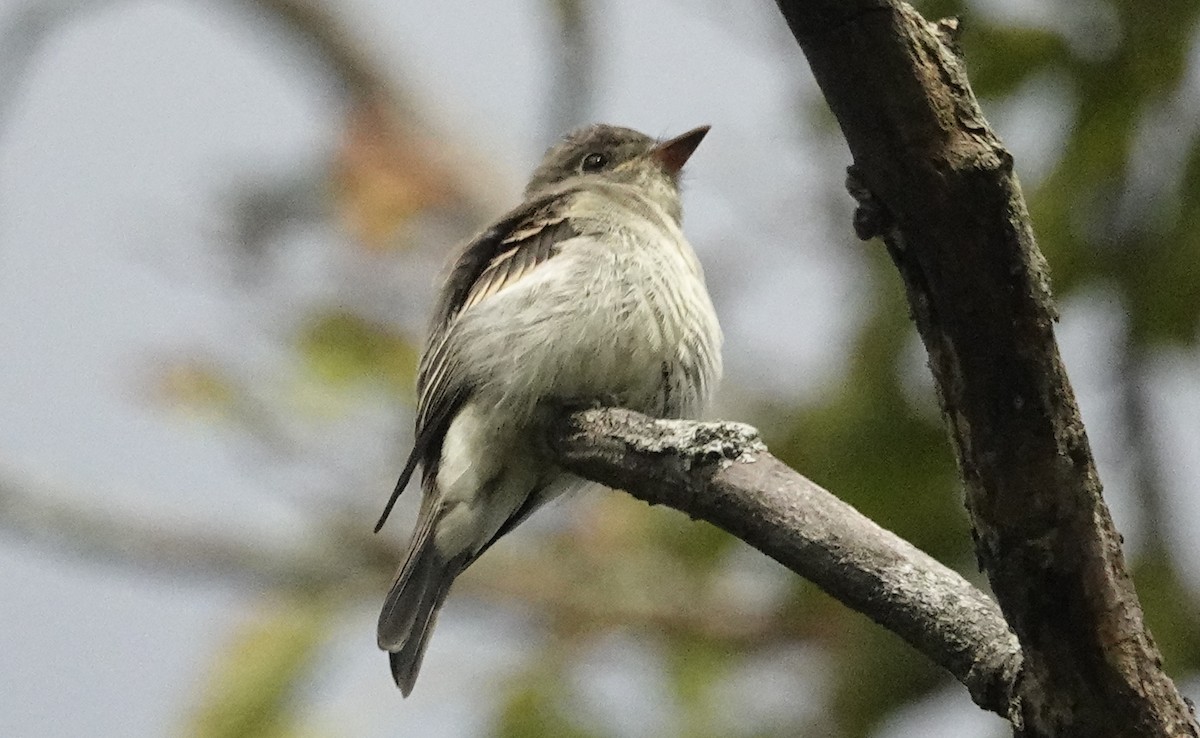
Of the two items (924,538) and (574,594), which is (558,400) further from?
(574,594)

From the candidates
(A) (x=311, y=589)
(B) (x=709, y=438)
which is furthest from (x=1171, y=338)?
(A) (x=311, y=589)

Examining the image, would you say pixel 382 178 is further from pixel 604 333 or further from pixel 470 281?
pixel 604 333

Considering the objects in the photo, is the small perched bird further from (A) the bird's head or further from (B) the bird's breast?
(A) the bird's head

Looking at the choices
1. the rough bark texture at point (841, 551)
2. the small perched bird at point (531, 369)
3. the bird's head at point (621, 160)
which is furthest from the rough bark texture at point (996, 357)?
the bird's head at point (621, 160)

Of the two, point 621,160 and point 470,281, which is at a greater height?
point 621,160

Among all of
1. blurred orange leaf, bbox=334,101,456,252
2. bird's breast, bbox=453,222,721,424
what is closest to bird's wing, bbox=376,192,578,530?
bird's breast, bbox=453,222,721,424

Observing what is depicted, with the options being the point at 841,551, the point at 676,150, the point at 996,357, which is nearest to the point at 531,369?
the point at 676,150
